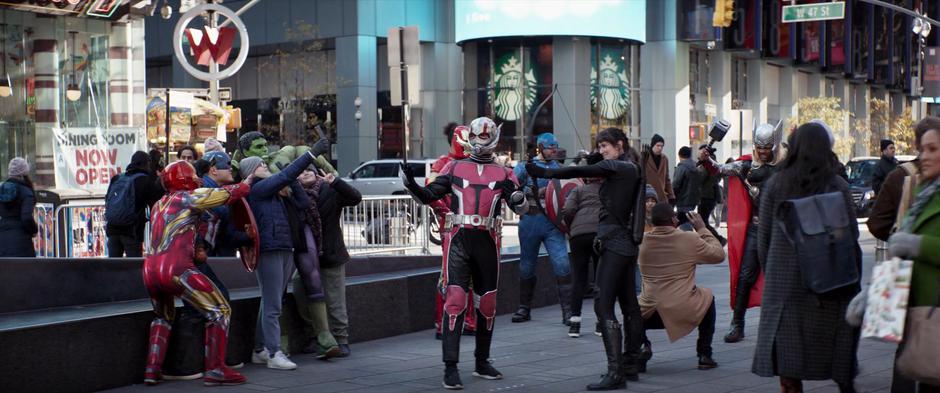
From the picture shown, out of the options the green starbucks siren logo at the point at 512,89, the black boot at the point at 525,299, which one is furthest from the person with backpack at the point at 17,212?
the green starbucks siren logo at the point at 512,89

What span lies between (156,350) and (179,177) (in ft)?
4.04

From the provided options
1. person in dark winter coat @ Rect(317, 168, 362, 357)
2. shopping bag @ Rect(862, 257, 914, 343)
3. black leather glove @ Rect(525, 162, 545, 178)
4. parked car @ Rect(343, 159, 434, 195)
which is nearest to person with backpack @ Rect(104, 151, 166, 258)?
person in dark winter coat @ Rect(317, 168, 362, 357)

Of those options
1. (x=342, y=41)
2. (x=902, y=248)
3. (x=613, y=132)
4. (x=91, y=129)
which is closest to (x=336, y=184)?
(x=613, y=132)

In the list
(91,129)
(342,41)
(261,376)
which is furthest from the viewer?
(342,41)

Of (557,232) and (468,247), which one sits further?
(557,232)

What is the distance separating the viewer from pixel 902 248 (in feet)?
18.1

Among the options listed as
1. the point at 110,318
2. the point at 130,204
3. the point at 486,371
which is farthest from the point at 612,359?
the point at 130,204

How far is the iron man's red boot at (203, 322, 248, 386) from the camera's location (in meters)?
8.77

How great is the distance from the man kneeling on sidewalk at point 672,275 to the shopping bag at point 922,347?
367cm

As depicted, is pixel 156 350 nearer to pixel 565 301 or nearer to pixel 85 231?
pixel 565 301

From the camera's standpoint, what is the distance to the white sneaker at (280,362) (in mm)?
9477

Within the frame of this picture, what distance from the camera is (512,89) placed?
47.5 m

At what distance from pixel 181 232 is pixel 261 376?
1322mm

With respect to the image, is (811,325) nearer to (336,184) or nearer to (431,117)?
(336,184)
